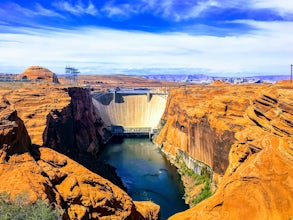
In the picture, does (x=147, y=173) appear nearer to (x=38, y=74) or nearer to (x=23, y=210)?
(x=23, y=210)

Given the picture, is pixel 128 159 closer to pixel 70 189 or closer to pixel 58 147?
pixel 58 147

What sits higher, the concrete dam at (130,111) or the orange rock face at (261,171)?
the orange rock face at (261,171)

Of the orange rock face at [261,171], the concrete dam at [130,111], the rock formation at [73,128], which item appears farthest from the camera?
the concrete dam at [130,111]

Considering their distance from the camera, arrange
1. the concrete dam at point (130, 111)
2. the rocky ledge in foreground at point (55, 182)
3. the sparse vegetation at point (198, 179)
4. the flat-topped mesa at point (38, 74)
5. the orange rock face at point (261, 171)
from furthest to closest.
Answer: the concrete dam at point (130, 111)
the flat-topped mesa at point (38, 74)
the sparse vegetation at point (198, 179)
the orange rock face at point (261, 171)
the rocky ledge in foreground at point (55, 182)

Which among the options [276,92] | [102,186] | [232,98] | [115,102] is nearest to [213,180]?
[232,98]

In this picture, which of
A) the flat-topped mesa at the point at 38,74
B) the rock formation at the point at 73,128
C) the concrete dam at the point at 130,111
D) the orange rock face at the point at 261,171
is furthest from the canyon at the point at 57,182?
the flat-topped mesa at the point at 38,74

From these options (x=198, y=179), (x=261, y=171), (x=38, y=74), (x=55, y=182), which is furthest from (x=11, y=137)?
(x=38, y=74)

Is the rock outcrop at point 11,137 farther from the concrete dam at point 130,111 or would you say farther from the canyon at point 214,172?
the concrete dam at point 130,111
